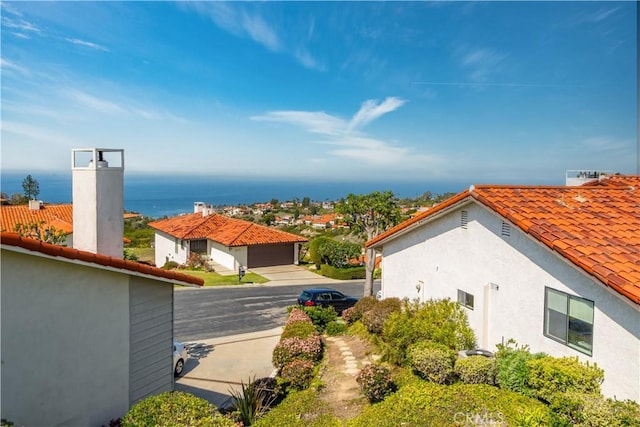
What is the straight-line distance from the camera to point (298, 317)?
1883cm

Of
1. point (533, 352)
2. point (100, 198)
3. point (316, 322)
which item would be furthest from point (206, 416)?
point (316, 322)

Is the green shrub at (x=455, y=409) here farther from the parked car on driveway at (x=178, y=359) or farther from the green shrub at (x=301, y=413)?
the parked car on driveway at (x=178, y=359)

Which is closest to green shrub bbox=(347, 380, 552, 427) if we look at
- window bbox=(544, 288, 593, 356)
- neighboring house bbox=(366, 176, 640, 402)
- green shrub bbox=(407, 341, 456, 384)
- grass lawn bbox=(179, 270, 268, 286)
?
green shrub bbox=(407, 341, 456, 384)

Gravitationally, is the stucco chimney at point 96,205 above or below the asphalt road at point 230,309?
above

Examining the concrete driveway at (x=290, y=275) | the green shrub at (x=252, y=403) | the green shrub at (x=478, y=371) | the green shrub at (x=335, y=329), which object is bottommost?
the concrete driveway at (x=290, y=275)

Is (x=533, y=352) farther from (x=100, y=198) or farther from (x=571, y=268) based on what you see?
(x=100, y=198)

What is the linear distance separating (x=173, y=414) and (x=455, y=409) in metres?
5.66

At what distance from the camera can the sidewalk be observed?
45.7 feet

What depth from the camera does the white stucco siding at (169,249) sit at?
1705 inches

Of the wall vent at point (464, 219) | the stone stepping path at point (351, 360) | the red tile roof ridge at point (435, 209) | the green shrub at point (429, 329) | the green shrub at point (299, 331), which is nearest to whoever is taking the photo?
the green shrub at point (429, 329)

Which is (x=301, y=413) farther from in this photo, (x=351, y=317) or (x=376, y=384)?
(x=351, y=317)

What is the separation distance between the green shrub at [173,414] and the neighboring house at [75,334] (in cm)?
→ 185

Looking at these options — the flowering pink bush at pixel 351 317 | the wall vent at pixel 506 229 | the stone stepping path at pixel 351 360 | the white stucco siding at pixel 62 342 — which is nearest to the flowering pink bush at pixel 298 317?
the flowering pink bush at pixel 351 317

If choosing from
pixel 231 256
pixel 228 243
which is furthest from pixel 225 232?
pixel 228 243
